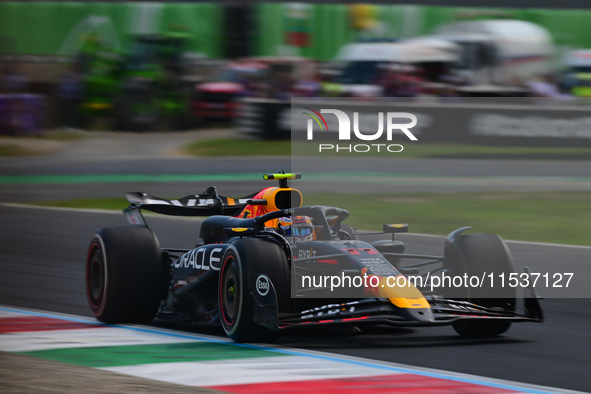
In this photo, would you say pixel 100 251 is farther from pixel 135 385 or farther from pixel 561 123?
pixel 561 123

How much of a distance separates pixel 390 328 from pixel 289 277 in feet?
3.97

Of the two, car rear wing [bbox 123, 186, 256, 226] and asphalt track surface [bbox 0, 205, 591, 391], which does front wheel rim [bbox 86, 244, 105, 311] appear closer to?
car rear wing [bbox 123, 186, 256, 226]

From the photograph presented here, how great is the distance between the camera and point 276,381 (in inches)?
223

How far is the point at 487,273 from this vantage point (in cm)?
724

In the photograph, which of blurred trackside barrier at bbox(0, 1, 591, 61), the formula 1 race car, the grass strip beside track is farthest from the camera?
blurred trackside barrier at bbox(0, 1, 591, 61)

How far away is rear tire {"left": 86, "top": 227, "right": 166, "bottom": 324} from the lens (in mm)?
7629

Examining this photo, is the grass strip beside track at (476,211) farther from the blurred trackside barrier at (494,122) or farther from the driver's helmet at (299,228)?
the driver's helmet at (299,228)

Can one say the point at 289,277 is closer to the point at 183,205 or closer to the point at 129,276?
the point at 129,276

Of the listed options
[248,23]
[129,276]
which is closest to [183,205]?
[129,276]

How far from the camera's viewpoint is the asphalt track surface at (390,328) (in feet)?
20.6

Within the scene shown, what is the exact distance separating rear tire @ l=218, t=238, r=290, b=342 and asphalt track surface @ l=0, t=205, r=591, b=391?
313mm

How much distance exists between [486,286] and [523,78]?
925 inches

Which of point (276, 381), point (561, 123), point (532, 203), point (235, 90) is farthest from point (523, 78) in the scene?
point (276, 381)

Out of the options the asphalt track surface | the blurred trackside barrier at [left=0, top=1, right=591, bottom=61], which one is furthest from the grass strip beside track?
the blurred trackside barrier at [left=0, top=1, right=591, bottom=61]
